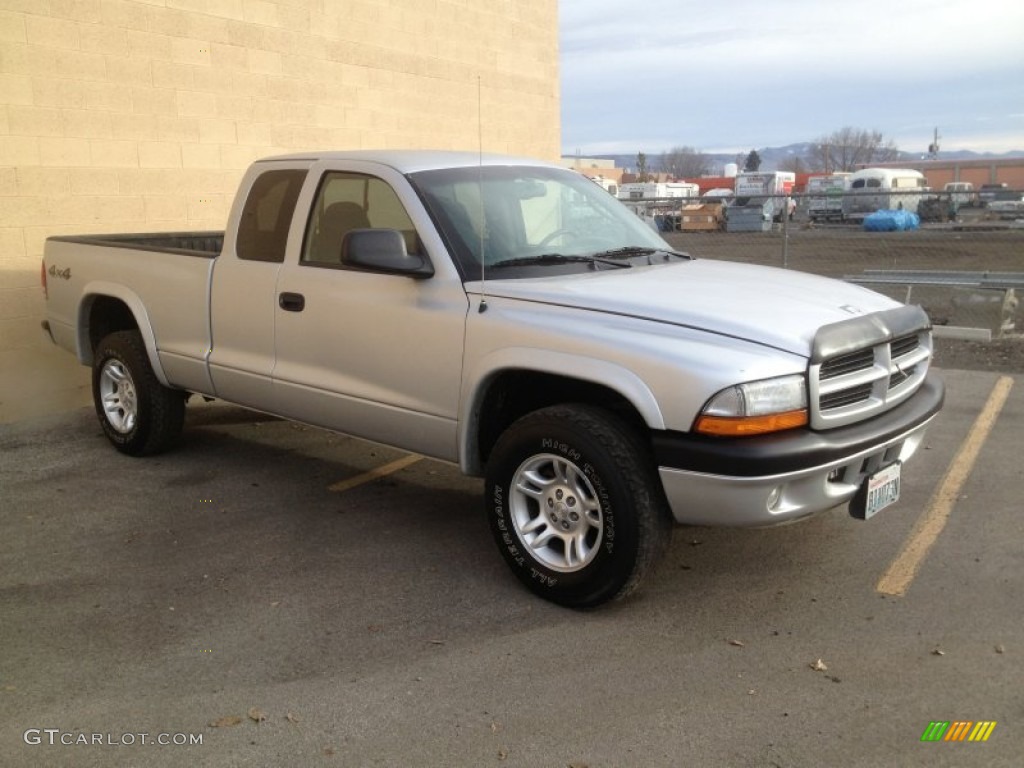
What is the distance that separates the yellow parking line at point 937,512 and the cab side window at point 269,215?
3553 millimetres

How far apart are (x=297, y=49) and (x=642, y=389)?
7346 mm

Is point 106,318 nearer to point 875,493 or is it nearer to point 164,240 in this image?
point 164,240

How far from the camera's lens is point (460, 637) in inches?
155

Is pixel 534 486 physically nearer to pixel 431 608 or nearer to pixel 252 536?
pixel 431 608

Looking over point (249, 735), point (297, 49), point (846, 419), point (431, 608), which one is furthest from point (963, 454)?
point (297, 49)

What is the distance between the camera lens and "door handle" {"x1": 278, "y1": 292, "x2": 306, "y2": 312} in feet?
16.6

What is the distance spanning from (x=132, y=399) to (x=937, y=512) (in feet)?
16.7

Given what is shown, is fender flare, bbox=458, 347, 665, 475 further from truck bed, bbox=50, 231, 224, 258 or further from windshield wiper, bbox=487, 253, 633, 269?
truck bed, bbox=50, 231, 224, 258

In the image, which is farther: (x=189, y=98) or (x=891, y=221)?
(x=891, y=221)

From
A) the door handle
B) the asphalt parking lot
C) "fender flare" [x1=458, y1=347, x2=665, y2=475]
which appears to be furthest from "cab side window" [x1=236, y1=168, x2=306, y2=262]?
"fender flare" [x1=458, y1=347, x2=665, y2=475]

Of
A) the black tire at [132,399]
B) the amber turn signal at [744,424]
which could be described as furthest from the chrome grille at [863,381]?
the black tire at [132,399]

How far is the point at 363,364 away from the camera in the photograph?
478cm

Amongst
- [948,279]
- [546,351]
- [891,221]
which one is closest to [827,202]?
[891,221]

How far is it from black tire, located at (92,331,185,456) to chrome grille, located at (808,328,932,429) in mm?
4329
